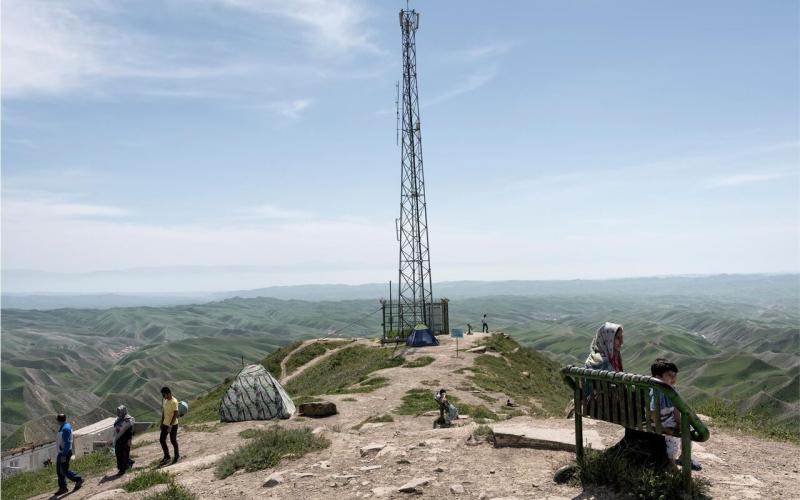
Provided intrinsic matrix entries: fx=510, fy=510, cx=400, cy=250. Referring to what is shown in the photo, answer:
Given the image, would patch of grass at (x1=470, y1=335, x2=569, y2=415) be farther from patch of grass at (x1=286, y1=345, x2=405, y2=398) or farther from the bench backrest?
the bench backrest

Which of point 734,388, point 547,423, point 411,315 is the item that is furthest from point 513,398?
point 734,388

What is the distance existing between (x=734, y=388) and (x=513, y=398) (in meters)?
119

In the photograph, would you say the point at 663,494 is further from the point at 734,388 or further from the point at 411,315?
the point at 734,388

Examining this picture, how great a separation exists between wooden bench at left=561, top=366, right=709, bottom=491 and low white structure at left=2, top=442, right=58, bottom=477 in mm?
55117

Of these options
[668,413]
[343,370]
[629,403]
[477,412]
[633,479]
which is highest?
[629,403]

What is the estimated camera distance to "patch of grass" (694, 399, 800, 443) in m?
11.7

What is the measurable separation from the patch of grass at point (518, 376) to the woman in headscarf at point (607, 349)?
643 inches

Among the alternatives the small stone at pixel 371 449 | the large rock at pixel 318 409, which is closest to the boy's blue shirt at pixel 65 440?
the small stone at pixel 371 449

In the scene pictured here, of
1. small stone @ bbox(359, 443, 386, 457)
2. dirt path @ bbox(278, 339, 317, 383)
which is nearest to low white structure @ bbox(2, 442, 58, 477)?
dirt path @ bbox(278, 339, 317, 383)

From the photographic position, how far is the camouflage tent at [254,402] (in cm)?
2225

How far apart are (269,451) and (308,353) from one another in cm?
3463

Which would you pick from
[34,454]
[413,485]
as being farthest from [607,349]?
[34,454]

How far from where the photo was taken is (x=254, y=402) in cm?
2245

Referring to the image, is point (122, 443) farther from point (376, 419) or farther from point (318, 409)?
point (318, 409)
